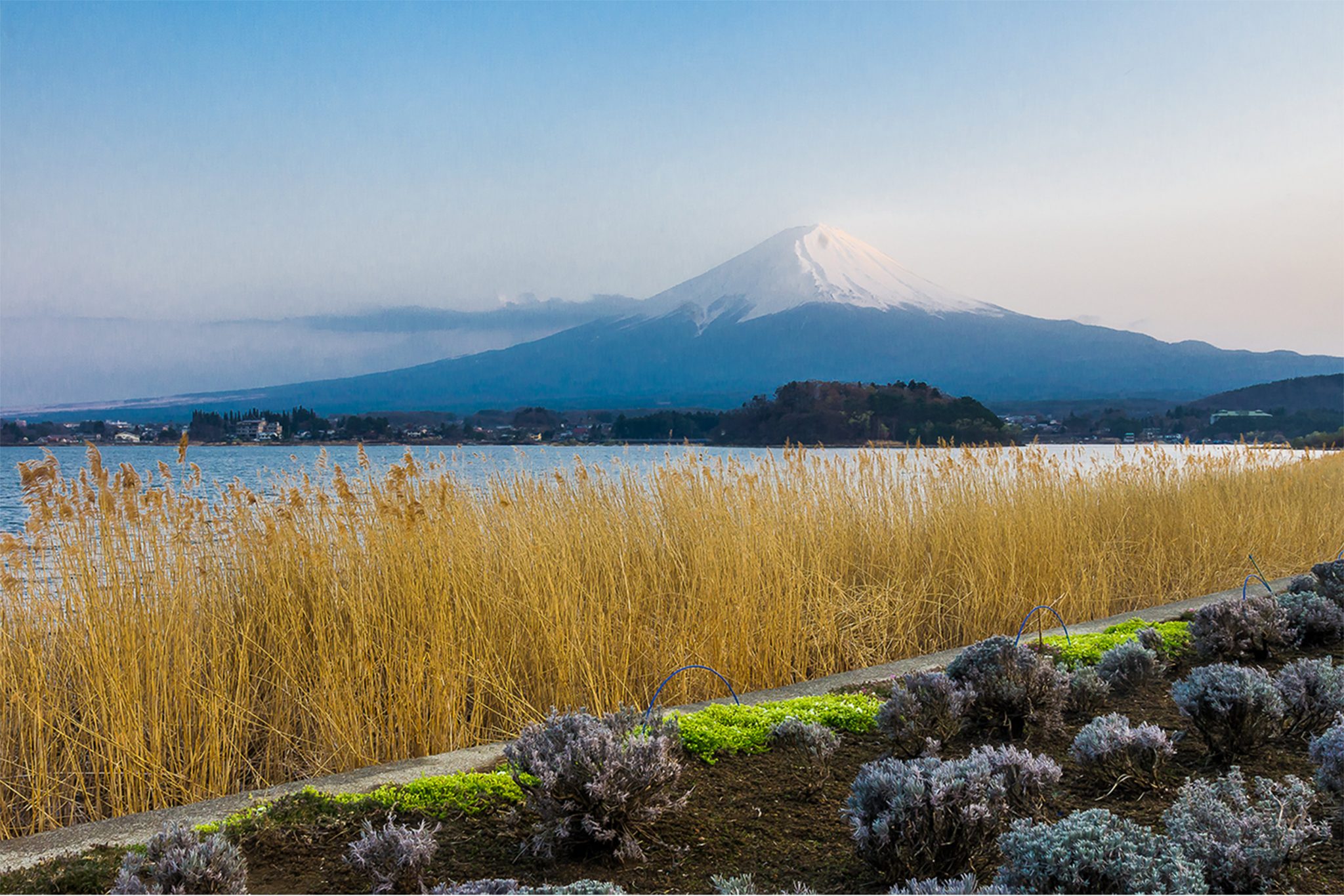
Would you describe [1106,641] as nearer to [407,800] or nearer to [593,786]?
[593,786]

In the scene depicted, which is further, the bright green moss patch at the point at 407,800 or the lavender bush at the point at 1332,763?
the bright green moss patch at the point at 407,800

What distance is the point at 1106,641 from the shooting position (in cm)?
417

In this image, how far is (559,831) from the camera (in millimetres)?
2137

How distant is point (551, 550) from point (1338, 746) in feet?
10.5

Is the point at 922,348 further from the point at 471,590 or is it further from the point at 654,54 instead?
the point at 471,590

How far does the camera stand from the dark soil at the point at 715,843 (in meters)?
2.07

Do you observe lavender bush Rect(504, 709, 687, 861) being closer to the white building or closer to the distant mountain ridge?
the white building

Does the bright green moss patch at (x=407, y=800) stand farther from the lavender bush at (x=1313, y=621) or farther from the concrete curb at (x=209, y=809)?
the lavender bush at (x=1313, y=621)

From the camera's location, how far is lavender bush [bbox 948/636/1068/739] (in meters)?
3.03

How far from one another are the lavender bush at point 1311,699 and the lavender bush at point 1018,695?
0.68 m

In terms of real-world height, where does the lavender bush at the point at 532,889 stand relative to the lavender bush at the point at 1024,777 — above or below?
above

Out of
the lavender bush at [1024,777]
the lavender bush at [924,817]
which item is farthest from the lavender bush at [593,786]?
the lavender bush at [1024,777]

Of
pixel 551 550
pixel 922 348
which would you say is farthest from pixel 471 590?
pixel 922 348

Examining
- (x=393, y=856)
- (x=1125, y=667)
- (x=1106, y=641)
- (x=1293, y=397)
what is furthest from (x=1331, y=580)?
(x=1293, y=397)
